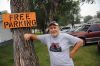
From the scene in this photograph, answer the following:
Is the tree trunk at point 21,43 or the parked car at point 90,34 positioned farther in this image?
the parked car at point 90,34

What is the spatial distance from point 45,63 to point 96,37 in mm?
8653

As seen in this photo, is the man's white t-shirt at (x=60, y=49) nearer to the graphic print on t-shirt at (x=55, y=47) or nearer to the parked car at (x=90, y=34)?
the graphic print on t-shirt at (x=55, y=47)

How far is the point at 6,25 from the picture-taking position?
235 inches

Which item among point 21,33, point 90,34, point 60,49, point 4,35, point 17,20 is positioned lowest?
point 4,35

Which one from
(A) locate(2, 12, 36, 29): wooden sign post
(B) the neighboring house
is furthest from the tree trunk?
(B) the neighboring house

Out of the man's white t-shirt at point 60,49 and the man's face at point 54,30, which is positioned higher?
the man's face at point 54,30

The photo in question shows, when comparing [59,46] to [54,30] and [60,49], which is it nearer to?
[60,49]

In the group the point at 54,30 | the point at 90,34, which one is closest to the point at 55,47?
the point at 54,30

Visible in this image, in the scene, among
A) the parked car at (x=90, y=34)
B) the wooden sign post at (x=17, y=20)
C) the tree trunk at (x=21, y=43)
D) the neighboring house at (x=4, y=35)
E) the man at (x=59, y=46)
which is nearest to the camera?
the man at (x=59, y=46)

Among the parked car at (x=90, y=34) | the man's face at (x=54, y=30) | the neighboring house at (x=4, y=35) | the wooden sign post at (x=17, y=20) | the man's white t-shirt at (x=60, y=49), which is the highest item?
the wooden sign post at (x=17, y=20)

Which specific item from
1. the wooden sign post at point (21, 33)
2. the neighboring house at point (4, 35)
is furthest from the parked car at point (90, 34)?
the wooden sign post at point (21, 33)

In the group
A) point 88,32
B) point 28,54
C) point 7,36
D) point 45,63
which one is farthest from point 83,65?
point 7,36

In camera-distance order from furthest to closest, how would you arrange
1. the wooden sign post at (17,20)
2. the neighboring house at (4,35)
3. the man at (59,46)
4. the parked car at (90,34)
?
the neighboring house at (4,35) → the parked car at (90,34) → the wooden sign post at (17,20) → the man at (59,46)

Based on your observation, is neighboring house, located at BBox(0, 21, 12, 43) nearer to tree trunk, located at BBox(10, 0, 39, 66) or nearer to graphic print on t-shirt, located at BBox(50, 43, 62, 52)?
tree trunk, located at BBox(10, 0, 39, 66)
